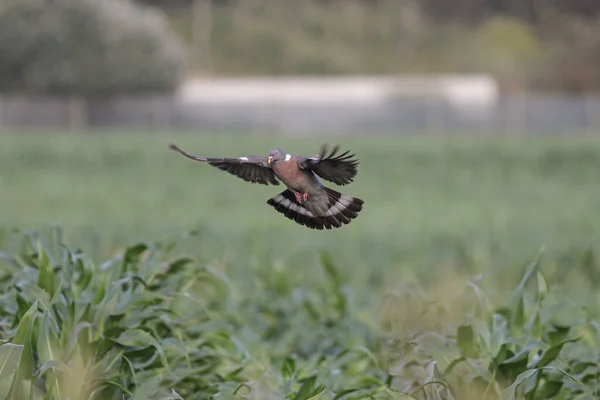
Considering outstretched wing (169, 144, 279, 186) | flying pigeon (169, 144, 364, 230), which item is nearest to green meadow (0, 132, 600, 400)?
outstretched wing (169, 144, 279, 186)

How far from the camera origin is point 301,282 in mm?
8586

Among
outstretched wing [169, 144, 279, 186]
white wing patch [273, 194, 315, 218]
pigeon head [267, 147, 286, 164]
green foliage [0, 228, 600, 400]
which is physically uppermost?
pigeon head [267, 147, 286, 164]

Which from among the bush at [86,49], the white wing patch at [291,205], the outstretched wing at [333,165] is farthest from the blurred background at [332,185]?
the outstretched wing at [333,165]

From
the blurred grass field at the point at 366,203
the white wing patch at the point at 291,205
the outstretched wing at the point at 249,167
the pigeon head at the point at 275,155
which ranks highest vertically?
the pigeon head at the point at 275,155

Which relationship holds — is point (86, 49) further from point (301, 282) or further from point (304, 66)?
point (301, 282)

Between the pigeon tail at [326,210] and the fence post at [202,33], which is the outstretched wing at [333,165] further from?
the fence post at [202,33]

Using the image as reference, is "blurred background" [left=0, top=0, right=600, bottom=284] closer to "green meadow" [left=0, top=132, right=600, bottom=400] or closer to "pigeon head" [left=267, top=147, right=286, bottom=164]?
"green meadow" [left=0, top=132, right=600, bottom=400]

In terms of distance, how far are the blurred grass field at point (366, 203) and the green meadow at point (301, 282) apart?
0.05m

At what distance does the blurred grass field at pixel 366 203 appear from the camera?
1058 centimetres

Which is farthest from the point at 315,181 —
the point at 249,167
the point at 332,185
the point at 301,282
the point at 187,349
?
the point at 301,282

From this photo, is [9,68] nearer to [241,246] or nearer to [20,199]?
[20,199]

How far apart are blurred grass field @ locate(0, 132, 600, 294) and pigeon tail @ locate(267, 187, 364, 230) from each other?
0.30ft

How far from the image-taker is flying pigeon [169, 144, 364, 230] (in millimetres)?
2004

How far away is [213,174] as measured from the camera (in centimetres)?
2234
